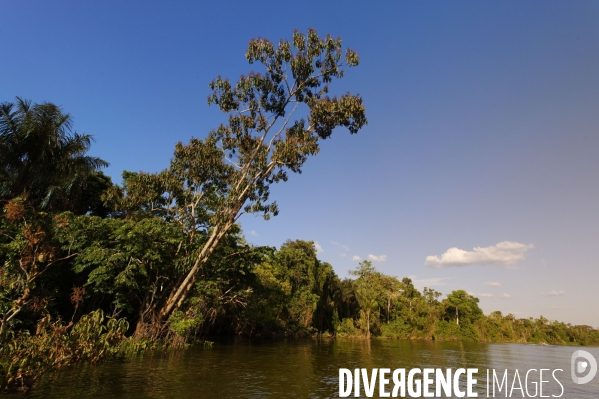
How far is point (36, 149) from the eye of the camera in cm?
2053

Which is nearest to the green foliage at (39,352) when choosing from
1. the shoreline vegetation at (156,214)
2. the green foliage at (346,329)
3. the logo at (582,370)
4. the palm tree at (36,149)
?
the shoreline vegetation at (156,214)

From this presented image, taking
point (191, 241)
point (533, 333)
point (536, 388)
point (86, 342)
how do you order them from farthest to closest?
point (533, 333) → point (191, 241) → point (536, 388) → point (86, 342)

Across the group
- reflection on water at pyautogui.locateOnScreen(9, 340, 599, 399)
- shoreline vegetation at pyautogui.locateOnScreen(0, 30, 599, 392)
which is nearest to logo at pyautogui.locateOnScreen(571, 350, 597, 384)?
reflection on water at pyautogui.locateOnScreen(9, 340, 599, 399)

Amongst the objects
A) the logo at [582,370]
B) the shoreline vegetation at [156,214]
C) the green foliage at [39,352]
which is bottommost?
the logo at [582,370]

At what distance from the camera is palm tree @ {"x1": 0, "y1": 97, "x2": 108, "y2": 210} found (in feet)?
66.2

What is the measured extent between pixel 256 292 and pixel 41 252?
77.1 ft

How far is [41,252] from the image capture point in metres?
8.55

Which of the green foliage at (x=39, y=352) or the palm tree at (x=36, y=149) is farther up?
the palm tree at (x=36, y=149)

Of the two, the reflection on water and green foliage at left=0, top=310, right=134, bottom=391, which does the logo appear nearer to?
the reflection on water

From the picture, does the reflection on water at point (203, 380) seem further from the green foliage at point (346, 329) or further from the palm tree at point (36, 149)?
the green foliage at point (346, 329)

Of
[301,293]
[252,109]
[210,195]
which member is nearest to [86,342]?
[210,195]

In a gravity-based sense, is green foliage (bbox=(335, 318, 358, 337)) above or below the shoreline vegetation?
below

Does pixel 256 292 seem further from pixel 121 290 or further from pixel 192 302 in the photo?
pixel 121 290

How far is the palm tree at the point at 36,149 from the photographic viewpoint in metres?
20.2
